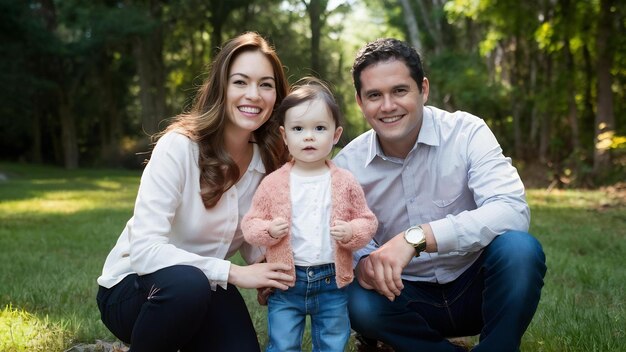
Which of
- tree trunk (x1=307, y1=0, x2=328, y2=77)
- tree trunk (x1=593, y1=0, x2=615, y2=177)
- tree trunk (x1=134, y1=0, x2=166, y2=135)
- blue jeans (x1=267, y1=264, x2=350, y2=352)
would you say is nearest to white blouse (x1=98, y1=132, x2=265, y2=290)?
blue jeans (x1=267, y1=264, x2=350, y2=352)

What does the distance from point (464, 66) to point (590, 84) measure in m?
3.00

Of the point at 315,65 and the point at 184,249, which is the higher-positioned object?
the point at 315,65

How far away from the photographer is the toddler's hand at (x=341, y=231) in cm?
282

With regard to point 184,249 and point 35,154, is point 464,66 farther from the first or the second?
point 35,154

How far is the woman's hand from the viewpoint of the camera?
114 inches

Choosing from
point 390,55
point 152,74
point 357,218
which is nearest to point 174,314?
point 357,218

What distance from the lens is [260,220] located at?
291cm

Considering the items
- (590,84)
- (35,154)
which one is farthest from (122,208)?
(35,154)

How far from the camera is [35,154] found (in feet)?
114

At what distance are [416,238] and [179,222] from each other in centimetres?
107

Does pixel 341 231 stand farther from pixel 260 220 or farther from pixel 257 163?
pixel 257 163

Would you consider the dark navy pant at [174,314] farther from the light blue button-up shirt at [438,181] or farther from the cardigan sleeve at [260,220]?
the light blue button-up shirt at [438,181]

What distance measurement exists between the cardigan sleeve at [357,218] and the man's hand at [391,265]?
0.10 metres

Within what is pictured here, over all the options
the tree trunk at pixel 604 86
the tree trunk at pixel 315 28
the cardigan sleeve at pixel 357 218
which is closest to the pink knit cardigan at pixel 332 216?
the cardigan sleeve at pixel 357 218
